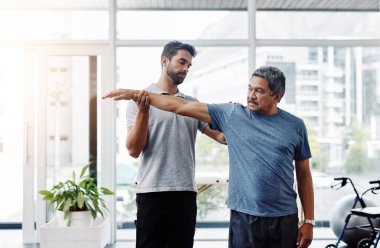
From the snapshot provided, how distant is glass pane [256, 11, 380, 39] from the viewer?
16.2ft

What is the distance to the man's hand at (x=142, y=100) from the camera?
2.04 metres

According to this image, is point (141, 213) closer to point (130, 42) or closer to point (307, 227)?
point (307, 227)

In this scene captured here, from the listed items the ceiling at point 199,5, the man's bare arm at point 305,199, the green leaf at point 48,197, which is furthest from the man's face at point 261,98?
the ceiling at point 199,5

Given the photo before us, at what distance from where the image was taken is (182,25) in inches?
195

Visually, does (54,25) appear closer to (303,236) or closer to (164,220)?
(164,220)

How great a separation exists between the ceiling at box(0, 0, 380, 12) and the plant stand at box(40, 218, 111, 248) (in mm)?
2295

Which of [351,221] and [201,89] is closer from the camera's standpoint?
[351,221]

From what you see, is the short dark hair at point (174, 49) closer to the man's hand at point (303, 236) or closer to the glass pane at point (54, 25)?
the man's hand at point (303, 236)

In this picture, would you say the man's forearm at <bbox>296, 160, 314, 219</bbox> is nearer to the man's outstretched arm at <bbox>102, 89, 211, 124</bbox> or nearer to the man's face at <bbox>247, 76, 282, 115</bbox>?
the man's face at <bbox>247, 76, 282, 115</bbox>

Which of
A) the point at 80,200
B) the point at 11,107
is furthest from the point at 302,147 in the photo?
the point at 11,107

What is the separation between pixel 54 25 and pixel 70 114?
2.97 ft

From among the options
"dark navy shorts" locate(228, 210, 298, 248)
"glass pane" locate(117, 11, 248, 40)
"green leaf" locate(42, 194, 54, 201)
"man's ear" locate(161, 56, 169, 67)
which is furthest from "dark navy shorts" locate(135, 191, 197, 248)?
"glass pane" locate(117, 11, 248, 40)

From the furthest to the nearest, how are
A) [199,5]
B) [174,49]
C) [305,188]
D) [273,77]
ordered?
1. [199,5]
2. [174,49]
3. [305,188]
4. [273,77]

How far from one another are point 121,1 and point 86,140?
144 cm
